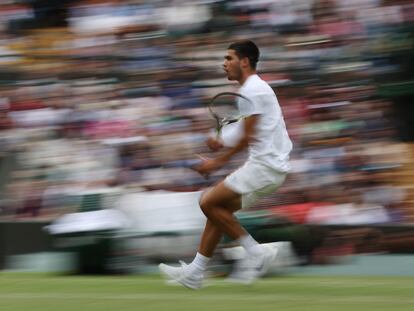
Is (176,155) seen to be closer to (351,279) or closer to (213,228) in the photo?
(351,279)

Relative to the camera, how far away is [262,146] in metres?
6.95

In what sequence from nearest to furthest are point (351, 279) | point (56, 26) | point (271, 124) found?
point (271, 124)
point (351, 279)
point (56, 26)

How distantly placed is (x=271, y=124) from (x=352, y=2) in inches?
217

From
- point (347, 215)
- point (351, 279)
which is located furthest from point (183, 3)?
point (351, 279)

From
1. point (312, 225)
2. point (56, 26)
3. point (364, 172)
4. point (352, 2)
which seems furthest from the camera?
point (56, 26)

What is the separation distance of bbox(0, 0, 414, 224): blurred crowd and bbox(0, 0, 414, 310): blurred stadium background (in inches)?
0.7

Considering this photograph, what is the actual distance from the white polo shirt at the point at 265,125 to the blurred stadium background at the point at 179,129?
209 centimetres

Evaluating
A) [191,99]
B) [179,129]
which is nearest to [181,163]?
[179,129]

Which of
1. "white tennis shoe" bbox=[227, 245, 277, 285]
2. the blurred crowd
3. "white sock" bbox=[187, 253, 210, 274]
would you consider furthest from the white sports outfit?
the blurred crowd

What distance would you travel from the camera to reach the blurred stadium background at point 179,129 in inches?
374

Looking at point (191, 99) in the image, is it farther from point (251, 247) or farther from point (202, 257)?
point (251, 247)

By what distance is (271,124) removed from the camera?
6.91 m

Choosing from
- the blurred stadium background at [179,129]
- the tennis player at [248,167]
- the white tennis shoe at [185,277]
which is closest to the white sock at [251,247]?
the tennis player at [248,167]

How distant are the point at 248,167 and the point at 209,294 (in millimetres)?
928
